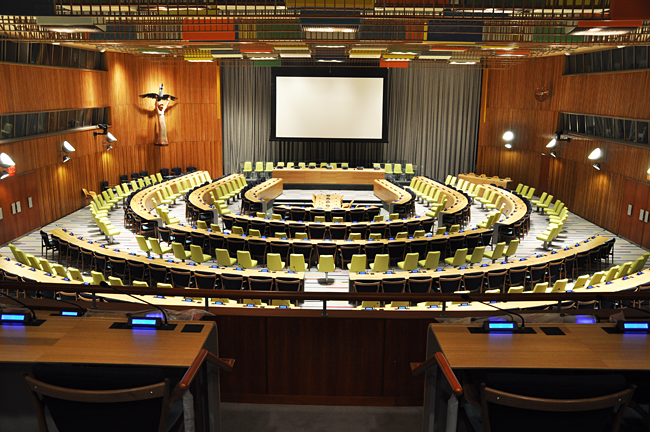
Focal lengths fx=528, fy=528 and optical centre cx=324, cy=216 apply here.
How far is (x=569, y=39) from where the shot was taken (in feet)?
37.3

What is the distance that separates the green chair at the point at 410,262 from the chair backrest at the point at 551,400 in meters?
8.72

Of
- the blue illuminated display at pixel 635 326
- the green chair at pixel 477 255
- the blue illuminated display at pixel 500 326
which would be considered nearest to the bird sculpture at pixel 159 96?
the green chair at pixel 477 255

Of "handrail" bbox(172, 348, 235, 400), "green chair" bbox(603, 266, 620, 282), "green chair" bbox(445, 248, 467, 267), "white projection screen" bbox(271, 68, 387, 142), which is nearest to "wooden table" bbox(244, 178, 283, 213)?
"white projection screen" bbox(271, 68, 387, 142)

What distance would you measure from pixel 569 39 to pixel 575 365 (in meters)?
10.3

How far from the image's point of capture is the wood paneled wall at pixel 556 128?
16172mm

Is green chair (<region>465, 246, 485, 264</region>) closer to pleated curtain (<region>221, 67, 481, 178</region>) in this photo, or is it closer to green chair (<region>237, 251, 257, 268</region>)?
green chair (<region>237, 251, 257, 268</region>)

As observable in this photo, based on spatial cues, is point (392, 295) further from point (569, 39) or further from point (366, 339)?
point (569, 39)

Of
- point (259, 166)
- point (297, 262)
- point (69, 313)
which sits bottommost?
point (297, 262)

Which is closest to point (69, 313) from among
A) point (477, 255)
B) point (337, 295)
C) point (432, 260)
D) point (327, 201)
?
point (337, 295)

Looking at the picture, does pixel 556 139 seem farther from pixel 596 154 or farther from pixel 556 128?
pixel 596 154

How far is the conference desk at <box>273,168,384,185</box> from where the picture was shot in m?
23.3

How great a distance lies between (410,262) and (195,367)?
9.07m

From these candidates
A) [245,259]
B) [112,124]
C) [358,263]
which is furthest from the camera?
[112,124]

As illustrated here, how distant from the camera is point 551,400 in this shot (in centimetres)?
258
